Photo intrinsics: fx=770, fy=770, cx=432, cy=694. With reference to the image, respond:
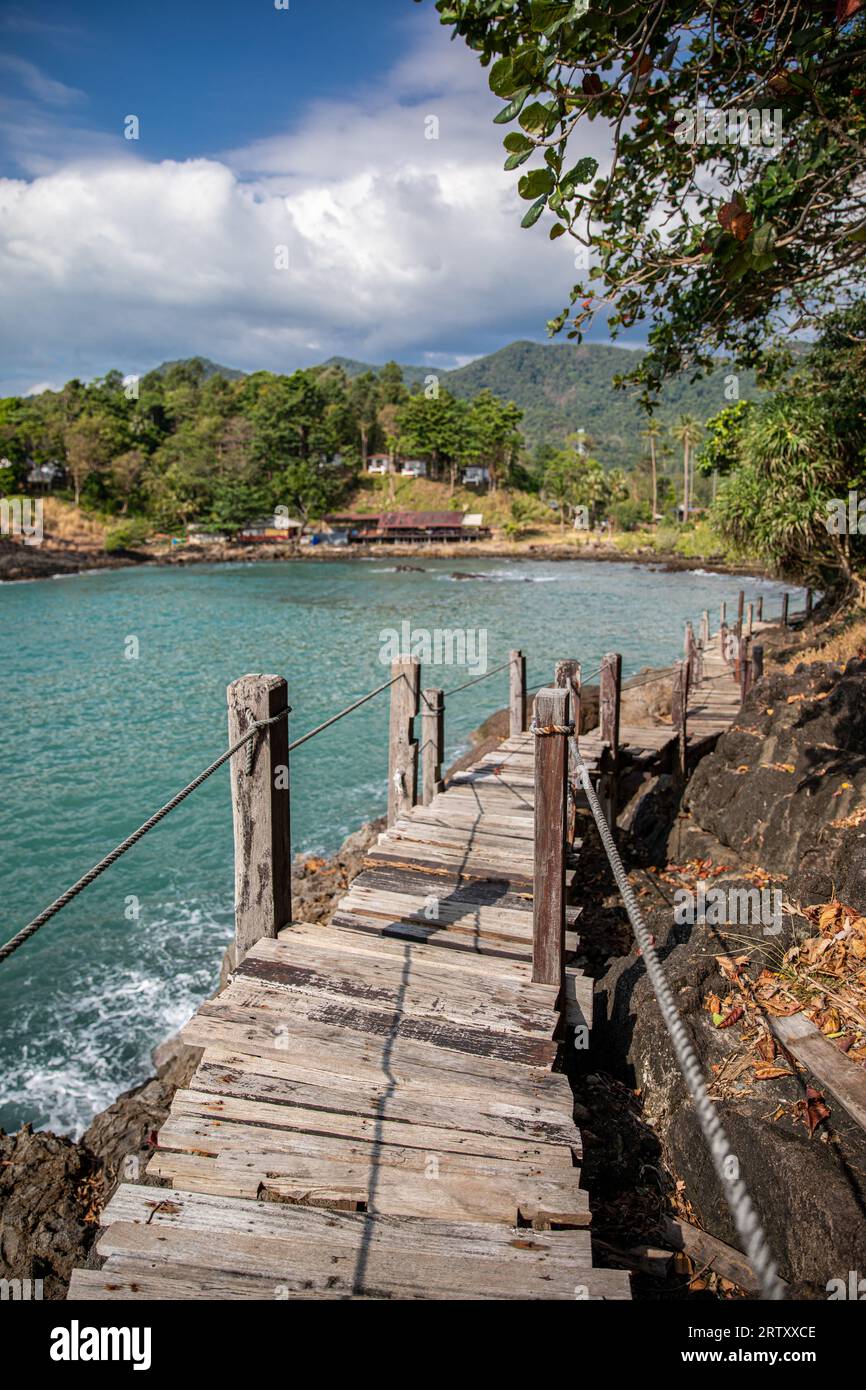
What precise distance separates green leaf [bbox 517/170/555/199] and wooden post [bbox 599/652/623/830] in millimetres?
7959

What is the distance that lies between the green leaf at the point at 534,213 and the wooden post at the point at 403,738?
493 centimetres

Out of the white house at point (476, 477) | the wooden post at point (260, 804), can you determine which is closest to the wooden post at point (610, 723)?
the wooden post at point (260, 804)

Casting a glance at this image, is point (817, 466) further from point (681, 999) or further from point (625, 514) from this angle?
point (625, 514)

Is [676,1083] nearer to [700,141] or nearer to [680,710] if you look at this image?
[700,141]

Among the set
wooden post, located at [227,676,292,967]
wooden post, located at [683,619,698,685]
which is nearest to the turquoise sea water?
wooden post, located at [227,676,292,967]

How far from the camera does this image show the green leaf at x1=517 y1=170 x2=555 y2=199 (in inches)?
137

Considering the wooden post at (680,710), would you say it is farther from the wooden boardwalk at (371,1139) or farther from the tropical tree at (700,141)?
the wooden boardwalk at (371,1139)

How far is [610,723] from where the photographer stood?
1130 centimetres

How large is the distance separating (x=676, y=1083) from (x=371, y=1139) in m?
2.11

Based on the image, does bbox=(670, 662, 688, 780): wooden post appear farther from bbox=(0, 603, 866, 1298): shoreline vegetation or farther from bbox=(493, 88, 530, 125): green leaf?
bbox=(493, 88, 530, 125): green leaf

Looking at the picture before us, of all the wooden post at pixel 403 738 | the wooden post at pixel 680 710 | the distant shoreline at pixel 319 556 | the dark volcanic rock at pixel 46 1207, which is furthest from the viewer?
the distant shoreline at pixel 319 556

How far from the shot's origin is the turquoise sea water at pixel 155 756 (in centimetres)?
964

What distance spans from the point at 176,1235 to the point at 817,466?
22.1 meters

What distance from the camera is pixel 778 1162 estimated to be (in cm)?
356
